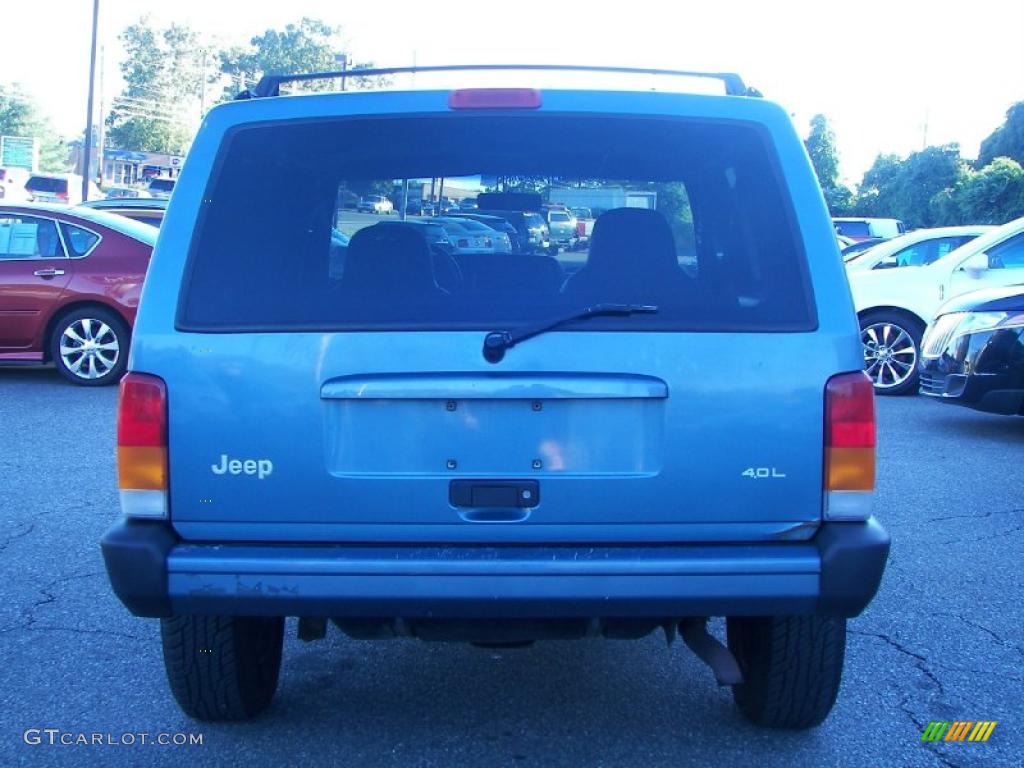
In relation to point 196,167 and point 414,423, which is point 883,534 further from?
point 196,167

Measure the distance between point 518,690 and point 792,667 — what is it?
3.46ft

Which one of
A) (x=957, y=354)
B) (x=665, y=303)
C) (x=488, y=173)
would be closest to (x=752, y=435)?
(x=665, y=303)

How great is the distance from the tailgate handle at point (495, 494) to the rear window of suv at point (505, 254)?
1.35ft

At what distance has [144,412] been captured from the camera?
3.06 meters

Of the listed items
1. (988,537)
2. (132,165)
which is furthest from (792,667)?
(132,165)

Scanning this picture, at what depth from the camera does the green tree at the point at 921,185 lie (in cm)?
3919

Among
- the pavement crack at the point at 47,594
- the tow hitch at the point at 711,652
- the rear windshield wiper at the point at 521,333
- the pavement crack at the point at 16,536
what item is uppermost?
the rear windshield wiper at the point at 521,333

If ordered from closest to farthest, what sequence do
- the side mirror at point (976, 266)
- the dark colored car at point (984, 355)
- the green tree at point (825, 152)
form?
the dark colored car at point (984, 355) < the side mirror at point (976, 266) < the green tree at point (825, 152)

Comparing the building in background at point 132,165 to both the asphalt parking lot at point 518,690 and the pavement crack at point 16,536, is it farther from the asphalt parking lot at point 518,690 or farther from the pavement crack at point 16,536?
the asphalt parking lot at point 518,690

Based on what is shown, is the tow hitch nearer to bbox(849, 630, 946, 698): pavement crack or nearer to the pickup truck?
bbox(849, 630, 946, 698): pavement crack

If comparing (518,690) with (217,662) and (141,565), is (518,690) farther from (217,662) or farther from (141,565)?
(141,565)

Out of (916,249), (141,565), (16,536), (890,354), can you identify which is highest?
(916,249)

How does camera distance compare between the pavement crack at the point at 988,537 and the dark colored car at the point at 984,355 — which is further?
the dark colored car at the point at 984,355

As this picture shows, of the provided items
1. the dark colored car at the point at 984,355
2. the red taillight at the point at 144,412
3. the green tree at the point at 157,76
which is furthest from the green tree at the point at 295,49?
the red taillight at the point at 144,412
